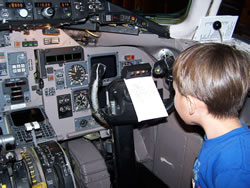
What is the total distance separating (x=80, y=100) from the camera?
9.00 feet

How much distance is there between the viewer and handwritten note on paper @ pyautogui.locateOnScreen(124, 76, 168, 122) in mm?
1812

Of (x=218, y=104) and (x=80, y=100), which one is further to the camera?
(x=80, y=100)

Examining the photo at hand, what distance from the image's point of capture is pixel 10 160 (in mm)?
1780

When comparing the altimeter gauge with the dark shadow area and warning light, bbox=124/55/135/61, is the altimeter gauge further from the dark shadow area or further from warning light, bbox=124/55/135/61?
the dark shadow area

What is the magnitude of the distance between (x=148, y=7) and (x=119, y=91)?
4.62ft

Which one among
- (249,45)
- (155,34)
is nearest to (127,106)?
(155,34)

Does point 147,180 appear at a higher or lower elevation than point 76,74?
lower

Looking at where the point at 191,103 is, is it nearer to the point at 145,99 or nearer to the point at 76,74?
the point at 145,99

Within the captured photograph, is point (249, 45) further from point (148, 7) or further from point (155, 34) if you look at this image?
point (148, 7)

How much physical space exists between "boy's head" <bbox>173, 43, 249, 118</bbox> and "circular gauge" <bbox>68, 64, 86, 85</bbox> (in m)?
1.41

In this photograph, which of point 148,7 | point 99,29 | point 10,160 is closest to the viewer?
point 10,160

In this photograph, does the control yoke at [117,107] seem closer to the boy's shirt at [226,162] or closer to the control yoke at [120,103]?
the control yoke at [120,103]

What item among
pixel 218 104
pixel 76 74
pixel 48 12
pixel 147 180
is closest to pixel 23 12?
pixel 48 12

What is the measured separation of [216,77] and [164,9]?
1.78 m
